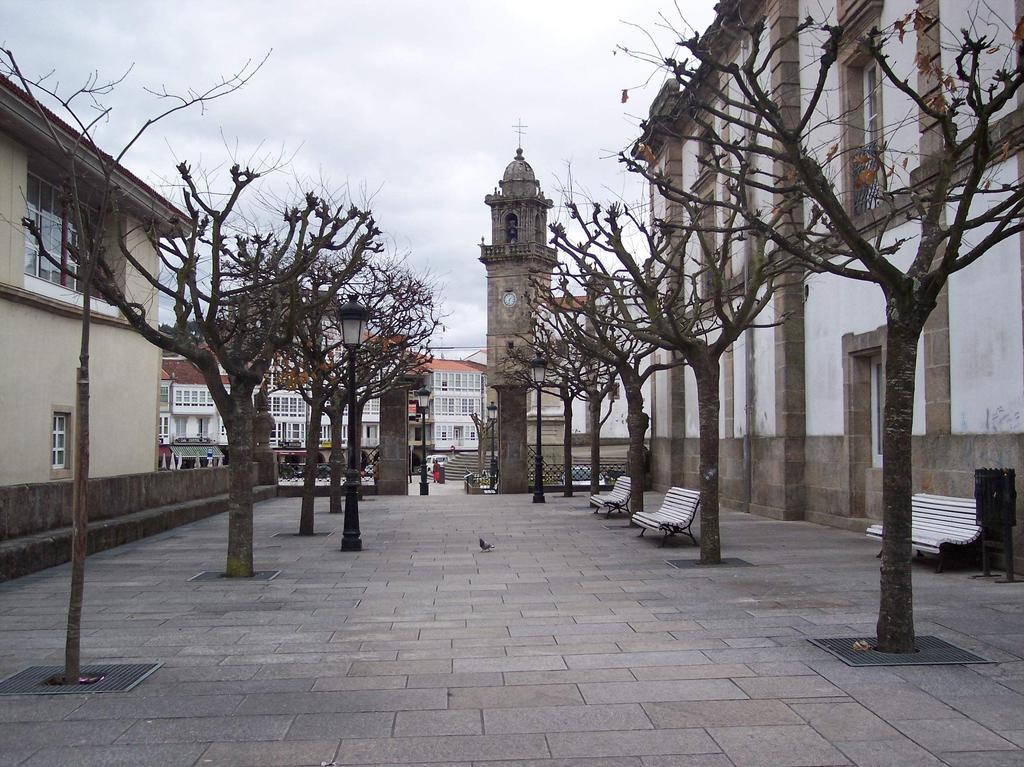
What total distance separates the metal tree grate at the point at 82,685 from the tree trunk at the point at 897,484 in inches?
210

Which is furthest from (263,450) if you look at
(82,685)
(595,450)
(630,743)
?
(630,743)

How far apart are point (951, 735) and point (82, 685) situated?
211 inches

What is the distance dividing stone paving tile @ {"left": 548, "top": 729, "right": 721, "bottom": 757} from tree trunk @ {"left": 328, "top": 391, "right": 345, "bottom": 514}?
15.0m

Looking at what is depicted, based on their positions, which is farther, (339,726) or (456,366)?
(456,366)

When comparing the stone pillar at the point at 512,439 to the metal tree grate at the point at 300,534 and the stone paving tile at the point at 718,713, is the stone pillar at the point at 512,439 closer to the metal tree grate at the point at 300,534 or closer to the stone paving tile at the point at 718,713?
the metal tree grate at the point at 300,534

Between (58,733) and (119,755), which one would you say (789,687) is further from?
(58,733)

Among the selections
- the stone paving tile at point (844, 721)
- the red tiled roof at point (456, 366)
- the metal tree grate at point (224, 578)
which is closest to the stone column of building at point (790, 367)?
the metal tree grate at point (224, 578)

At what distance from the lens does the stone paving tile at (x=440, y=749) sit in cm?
479

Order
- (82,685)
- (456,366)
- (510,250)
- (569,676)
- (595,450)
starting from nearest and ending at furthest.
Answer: (82,685) < (569,676) < (595,450) < (510,250) < (456,366)

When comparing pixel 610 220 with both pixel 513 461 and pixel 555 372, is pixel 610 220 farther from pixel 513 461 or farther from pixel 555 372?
pixel 513 461

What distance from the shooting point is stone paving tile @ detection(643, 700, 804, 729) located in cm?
529

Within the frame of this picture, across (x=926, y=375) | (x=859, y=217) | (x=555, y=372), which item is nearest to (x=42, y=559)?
(x=926, y=375)

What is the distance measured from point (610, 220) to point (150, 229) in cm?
638

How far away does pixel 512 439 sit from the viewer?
96.8 feet
